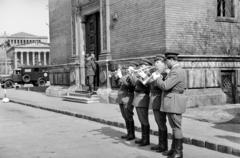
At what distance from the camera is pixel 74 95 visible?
64.4 feet

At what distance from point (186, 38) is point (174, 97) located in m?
8.23

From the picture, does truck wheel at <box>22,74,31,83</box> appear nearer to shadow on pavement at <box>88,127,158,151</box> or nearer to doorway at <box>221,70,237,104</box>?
doorway at <box>221,70,237,104</box>

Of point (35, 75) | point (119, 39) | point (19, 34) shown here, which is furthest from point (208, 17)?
point (19, 34)

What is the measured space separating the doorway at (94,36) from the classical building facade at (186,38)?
885mm

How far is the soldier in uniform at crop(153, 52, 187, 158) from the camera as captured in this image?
654 cm

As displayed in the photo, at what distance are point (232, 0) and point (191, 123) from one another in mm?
8153

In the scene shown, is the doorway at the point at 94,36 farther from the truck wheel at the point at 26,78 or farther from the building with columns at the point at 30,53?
the building with columns at the point at 30,53

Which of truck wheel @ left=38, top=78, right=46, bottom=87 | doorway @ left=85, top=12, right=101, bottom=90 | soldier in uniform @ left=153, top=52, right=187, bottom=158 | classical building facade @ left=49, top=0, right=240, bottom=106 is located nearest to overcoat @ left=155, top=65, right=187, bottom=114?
soldier in uniform @ left=153, top=52, right=187, bottom=158

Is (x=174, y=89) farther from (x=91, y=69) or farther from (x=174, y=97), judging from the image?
(x=91, y=69)

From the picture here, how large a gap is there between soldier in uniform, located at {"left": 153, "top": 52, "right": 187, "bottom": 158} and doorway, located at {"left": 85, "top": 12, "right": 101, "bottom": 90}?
1293cm

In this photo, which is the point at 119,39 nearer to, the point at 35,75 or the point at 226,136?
the point at 226,136

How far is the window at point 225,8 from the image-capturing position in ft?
51.7

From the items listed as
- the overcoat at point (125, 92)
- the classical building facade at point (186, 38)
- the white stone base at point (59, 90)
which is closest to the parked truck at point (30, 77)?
the white stone base at point (59, 90)

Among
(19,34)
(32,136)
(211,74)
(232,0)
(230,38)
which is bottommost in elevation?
(32,136)
